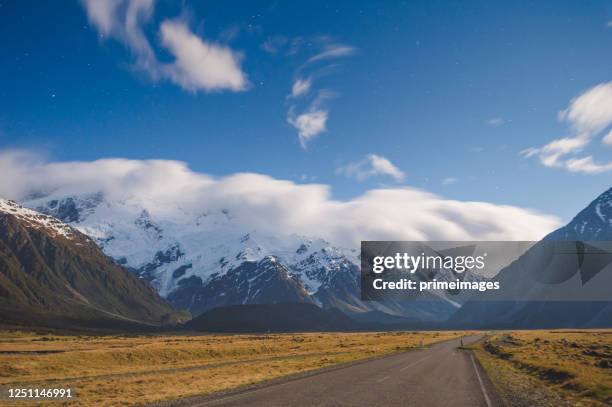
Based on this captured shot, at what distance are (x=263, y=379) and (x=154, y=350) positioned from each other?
118 ft

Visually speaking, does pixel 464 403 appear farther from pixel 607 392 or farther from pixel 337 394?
pixel 607 392

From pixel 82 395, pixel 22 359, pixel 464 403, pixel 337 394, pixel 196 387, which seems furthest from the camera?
pixel 22 359

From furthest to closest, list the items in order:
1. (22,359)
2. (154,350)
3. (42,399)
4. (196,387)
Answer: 1. (154,350)
2. (22,359)
3. (196,387)
4. (42,399)

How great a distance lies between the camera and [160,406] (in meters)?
22.2

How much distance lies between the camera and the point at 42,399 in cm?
2595

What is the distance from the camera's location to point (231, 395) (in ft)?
79.8

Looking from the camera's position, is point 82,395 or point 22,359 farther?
point 22,359

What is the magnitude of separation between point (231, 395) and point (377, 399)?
7259 millimetres

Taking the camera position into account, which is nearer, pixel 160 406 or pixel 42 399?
pixel 160 406

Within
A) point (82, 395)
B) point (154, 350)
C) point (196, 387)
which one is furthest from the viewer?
point (154, 350)

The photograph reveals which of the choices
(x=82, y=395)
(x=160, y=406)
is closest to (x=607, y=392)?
(x=160, y=406)

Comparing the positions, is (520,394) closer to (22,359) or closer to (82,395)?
(82,395)

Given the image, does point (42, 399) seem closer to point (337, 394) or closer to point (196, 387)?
point (196, 387)

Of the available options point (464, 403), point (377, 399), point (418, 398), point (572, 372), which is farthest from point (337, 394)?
point (572, 372)
